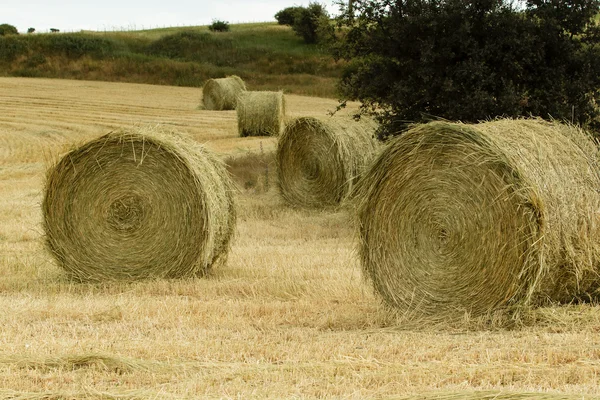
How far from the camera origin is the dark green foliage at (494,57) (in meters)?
11.9

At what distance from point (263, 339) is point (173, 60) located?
3788cm

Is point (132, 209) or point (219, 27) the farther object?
point (219, 27)

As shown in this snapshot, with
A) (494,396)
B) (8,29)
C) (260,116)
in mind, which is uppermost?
(8,29)

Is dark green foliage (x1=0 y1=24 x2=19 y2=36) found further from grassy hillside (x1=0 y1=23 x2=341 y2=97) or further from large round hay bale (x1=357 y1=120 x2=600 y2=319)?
large round hay bale (x1=357 y1=120 x2=600 y2=319)

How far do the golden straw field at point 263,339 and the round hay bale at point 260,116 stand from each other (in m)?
10.8

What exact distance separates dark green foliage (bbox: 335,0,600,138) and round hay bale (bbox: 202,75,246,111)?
17198 mm

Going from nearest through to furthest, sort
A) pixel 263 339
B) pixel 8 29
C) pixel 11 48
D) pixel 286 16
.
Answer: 1. pixel 263 339
2. pixel 11 48
3. pixel 8 29
4. pixel 286 16

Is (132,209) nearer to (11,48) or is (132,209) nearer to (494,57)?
(494,57)

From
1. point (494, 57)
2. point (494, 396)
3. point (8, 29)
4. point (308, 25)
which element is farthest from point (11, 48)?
point (494, 396)

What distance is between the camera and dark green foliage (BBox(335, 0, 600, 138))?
468 inches

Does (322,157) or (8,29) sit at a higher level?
(8,29)

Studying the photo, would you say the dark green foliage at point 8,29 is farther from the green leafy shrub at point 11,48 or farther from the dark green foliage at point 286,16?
the dark green foliage at point 286,16

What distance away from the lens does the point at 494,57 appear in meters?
12.1

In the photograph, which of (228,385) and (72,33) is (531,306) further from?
(72,33)
